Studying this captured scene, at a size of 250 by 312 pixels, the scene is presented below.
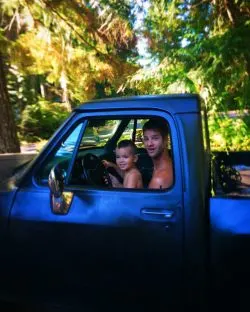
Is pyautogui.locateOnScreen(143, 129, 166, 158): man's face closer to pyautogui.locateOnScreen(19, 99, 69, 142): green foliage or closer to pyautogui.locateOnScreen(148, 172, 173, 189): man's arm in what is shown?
pyautogui.locateOnScreen(148, 172, 173, 189): man's arm

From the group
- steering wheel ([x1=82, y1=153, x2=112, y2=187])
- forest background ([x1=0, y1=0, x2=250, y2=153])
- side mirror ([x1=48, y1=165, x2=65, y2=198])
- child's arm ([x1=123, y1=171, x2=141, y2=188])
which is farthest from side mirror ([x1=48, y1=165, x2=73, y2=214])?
forest background ([x1=0, y1=0, x2=250, y2=153])

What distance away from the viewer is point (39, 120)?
60.1 ft

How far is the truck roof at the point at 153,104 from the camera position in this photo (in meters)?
2.34

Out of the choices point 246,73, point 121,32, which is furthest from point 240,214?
point 121,32

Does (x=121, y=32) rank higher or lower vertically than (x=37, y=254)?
higher

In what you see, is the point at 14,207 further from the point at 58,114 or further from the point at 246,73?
the point at 58,114

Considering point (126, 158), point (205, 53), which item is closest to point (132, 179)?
point (126, 158)

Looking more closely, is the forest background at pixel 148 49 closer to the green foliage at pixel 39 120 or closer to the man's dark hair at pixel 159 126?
the man's dark hair at pixel 159 126

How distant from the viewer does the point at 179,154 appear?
7.48 ft

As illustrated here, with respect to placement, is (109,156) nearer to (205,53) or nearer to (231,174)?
(231,174)

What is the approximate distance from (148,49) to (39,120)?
9.04m

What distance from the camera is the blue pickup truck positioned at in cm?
221

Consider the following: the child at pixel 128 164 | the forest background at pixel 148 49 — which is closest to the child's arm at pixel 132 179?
the child at pixel 128 164

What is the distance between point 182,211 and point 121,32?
753cm
